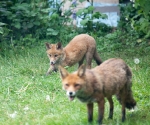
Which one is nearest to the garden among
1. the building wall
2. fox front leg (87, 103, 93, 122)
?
fox front leg (87, 103, 93, 122)

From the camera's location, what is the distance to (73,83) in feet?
20.3

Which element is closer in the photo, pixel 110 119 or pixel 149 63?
pixel 110 119

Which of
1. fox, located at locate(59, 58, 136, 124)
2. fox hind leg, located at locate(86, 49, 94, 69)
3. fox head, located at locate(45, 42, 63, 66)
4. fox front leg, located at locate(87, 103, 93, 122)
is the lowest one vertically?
fox hind leg, located at locate(86, 49, 94, 69)

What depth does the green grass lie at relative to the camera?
7039 mm

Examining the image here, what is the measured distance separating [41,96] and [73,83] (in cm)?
242

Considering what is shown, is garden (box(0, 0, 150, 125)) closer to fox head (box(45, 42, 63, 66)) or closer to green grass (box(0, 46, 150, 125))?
green grass (box(0, 46, 150, 125))

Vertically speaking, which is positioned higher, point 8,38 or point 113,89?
point 113,89

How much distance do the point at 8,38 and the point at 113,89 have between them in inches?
317

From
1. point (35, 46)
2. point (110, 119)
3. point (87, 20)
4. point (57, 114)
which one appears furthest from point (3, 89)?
point (87, 20)

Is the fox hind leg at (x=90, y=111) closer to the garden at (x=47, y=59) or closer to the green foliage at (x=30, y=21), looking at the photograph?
the garden at (x=47, y=59)

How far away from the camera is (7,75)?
397 inches

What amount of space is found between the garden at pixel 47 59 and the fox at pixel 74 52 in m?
0.27

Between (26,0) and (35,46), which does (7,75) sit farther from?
(26,0)

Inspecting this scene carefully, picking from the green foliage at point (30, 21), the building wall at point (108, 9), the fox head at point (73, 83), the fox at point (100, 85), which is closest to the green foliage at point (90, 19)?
the green foliage at point (30, 21)
